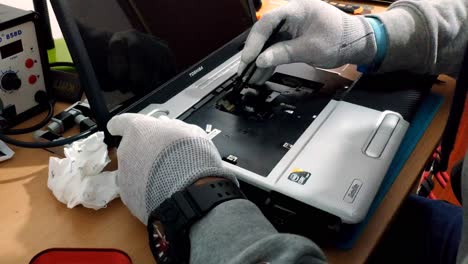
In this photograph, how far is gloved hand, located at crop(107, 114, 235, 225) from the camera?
54cm

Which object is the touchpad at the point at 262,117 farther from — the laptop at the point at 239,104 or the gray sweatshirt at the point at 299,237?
the gray sweatshirt at the point at 299,237

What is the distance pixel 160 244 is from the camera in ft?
1.72

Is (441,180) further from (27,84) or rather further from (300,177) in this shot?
(27,84)

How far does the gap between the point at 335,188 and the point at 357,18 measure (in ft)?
1.32

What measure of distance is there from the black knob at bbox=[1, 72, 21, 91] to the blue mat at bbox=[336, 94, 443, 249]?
0.59 m

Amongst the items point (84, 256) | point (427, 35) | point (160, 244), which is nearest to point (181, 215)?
point (160, 244)

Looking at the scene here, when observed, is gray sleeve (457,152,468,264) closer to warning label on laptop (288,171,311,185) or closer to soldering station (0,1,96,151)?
warning label on laptop (288,171,311,185)

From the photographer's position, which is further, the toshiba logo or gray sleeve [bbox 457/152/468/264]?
the toshiba logo

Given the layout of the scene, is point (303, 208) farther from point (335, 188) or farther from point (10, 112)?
point (10, 112)

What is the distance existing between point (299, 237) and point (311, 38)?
43cm

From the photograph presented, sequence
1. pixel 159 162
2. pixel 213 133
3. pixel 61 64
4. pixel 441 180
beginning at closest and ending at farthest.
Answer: pixel 159 162 < pixel 213 133 < pixel 61 64 < pixel 441 180

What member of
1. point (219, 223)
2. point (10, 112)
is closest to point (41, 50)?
point (10, 112)

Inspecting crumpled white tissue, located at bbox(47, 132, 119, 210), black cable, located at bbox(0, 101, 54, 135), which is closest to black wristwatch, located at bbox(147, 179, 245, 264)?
crumpled white tissue, located at bbox(47, 132, 119, 210)

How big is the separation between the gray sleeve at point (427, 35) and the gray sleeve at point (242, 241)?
471mm
